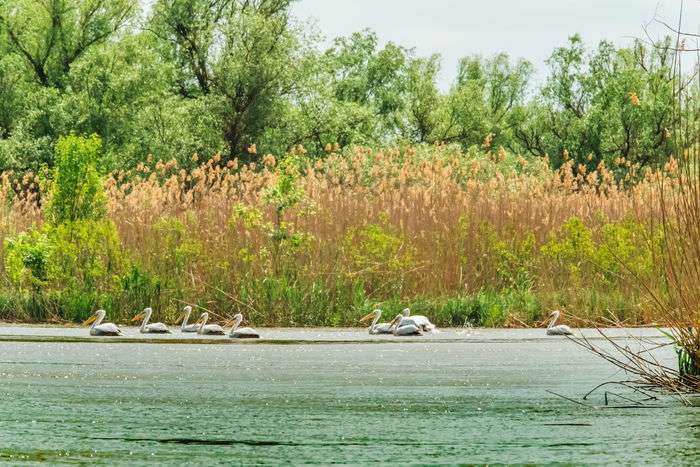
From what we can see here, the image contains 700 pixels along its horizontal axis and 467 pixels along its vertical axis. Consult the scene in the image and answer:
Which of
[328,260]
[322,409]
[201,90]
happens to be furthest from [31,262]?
[201,90]

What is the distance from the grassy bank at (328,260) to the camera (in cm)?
1702

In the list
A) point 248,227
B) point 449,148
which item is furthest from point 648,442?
point 449,148

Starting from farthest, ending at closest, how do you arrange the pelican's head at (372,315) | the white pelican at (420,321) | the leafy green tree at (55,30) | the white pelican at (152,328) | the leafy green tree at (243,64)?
1. the leafy green tree at (55,30)
2. the leafy green tree at (243,64)
3. the pelican's head at (372,315)
4. the white pelican at (420,321)
5. the white pelican at (152,328)

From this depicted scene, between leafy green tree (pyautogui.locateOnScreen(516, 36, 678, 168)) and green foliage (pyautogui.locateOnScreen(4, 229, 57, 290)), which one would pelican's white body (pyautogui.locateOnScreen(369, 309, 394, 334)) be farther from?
leafy green tree (pyautogui.locateOnScreen(516, 36, 678, 168))

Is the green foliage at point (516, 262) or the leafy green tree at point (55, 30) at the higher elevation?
the leafy green tree at point (55, 30)

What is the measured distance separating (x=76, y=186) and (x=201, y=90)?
32180 millimetres

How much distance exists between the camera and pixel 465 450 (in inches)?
261

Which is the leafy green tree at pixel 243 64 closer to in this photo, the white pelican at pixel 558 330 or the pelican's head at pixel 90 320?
the pelican's head at pixel 90 320

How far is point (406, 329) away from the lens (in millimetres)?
14938

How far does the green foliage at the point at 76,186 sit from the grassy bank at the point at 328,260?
0.58ft

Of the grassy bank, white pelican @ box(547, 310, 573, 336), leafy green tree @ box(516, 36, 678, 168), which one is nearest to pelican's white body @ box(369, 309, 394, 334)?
the grassy bank

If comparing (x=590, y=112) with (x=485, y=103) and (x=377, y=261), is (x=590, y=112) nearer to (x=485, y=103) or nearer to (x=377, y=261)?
(x=485, y=103)

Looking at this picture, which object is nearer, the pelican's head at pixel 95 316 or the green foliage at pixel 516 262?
the pelican's head at pixel 95 316

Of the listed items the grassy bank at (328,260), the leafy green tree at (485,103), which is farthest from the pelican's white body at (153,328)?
the leafy green tree at (485,103)
